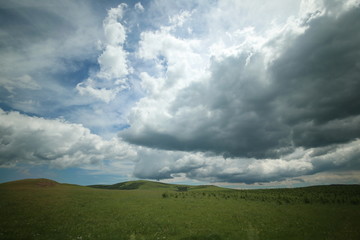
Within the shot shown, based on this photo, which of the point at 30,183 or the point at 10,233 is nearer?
the point at 10,233

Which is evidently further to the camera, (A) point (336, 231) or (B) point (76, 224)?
(B) point (76, 224)

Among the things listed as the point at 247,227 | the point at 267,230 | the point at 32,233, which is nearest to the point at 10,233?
the point at 32,233

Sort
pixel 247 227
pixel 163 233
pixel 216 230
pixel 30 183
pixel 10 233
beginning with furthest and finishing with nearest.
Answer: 1. pixel 30 183
2. pixel 247 227
3. pixel 216 230
4. pixel 163 233
5. pixel 10 233

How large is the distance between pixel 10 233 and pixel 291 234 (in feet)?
101

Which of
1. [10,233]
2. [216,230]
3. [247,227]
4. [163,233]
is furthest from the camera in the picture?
[247,227]

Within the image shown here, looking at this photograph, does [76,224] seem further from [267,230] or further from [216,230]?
[267,230]

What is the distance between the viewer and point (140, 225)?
2500cm

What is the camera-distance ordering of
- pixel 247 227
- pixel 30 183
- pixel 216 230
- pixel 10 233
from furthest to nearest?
pixel 30 183 < pixel 247 227 < pixel 216 230 < pixel 10 233

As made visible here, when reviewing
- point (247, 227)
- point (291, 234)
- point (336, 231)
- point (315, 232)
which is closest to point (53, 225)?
point (247, 227)

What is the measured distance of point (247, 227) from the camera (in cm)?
2461

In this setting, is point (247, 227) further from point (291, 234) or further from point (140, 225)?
point (140, 225)

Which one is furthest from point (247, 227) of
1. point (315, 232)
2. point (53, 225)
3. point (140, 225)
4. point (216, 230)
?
point (53, 225)

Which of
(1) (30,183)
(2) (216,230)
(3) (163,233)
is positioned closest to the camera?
(3) (163,233)

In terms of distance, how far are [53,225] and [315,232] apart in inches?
1276
